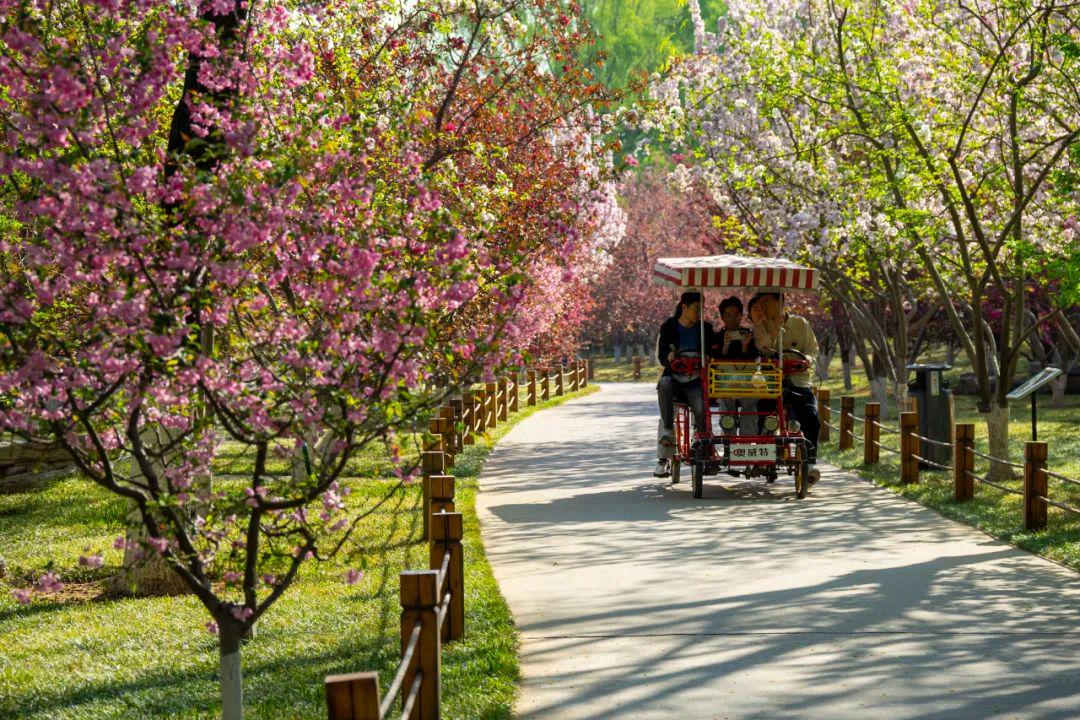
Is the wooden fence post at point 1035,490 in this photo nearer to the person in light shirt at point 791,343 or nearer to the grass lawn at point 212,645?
the person in light shirt at point 791,343

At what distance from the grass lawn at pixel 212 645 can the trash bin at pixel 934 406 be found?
7427 millimetres

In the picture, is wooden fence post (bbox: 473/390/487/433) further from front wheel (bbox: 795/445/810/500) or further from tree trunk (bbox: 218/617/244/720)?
tree trunk (bbox: 218/617/244/720)

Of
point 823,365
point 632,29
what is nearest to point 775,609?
point 823,365

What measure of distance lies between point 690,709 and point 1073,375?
34419 mm

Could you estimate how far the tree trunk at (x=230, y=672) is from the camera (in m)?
6.37

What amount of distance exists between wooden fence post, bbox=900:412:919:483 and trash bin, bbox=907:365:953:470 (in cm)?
143

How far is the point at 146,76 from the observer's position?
6086mm

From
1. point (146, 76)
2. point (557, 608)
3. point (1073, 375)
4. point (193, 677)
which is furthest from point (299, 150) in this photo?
point (1073, 375)

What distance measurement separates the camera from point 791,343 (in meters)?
16.6

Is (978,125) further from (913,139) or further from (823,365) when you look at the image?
(823,365)

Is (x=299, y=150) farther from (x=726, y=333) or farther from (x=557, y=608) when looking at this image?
(x=726, y=333)

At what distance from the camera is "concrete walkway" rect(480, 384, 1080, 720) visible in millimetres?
7453

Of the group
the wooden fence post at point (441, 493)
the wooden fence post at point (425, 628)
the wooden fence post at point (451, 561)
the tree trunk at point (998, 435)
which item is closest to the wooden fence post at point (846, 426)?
the tree trunk at point (998, 435)

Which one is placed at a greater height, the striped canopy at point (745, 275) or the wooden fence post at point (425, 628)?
the striped canopy at point (745, 275)
